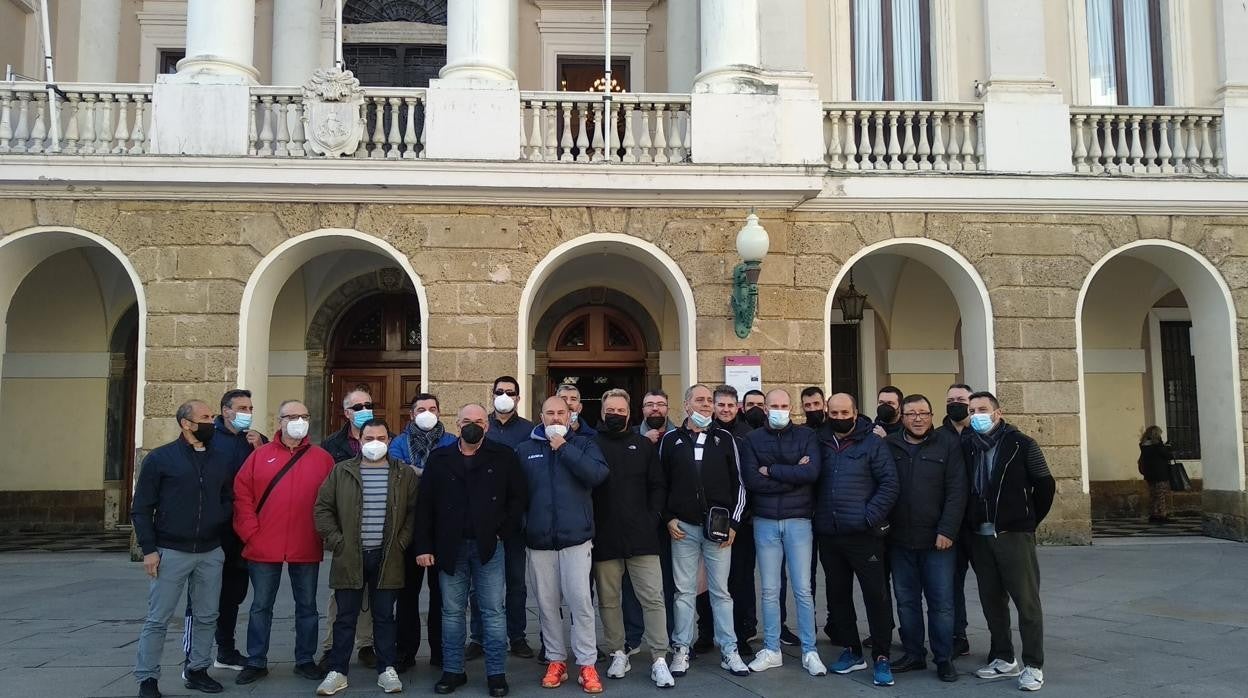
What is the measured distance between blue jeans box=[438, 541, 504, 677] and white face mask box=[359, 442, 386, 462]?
2.65ft

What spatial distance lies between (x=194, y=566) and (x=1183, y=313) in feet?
55.5

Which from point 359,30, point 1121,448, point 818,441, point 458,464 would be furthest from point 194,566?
point 1121,448

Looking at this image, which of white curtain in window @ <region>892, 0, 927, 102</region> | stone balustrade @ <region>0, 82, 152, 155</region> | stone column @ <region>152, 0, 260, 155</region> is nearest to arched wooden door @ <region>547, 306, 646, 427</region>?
white curtain in window @ <region>892, 0, 927, 102</region>

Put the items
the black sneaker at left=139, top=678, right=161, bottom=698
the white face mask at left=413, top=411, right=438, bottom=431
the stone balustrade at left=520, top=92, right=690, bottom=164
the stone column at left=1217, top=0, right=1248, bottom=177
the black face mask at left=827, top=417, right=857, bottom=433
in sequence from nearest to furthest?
1. the black sneaker at left=139, top=678, right=161, bottom=698
2. the black face mask at left=827, top=417, right=857, bottom=433
3. the white face mask at left=413, top=411, right=438, bottom=431
4. the stone balustrade at left=520, top=92, right=690, bottom=164
5. the stone column at left=1217, top=0, right=1248, bottom=177

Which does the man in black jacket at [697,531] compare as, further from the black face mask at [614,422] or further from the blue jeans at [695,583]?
the black face mask at [614,422]

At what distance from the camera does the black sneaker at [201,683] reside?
6262 millimetres

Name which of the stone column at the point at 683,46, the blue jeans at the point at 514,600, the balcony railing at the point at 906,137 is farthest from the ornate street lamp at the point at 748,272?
the blue jeans at the point at 514,600

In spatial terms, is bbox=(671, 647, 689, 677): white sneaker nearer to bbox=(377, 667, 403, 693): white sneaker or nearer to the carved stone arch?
bbox=(377, 667, 403, 693): white sneaker

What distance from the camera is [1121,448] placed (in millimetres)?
16609

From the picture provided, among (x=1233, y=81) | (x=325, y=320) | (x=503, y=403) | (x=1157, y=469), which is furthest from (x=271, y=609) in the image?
(x=1157, y=469)

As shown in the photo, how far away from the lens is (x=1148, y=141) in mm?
13203

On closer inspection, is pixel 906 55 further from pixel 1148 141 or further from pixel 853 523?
pixel 853 523

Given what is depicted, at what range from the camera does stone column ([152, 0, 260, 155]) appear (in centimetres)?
1180

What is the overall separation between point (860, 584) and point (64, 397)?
1387cm
